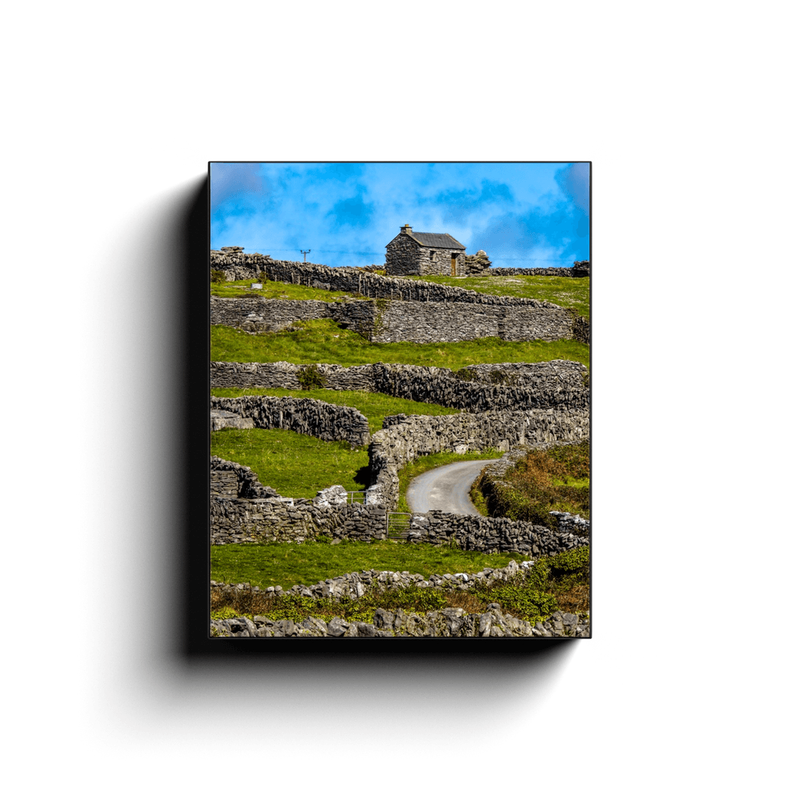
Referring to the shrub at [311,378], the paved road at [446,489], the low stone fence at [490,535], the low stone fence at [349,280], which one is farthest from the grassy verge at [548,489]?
the shrub at [311,378]

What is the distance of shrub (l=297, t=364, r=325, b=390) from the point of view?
12.3 m

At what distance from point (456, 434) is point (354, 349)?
2.06m

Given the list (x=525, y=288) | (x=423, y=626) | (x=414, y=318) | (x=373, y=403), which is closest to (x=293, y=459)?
(x=373, y=403)

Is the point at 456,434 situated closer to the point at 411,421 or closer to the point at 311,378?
the point at 411,421

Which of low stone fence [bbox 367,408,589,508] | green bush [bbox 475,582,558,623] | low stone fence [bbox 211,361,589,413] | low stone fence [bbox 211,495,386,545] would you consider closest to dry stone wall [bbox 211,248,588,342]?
low stone fence [bbox 211,361,589,413]

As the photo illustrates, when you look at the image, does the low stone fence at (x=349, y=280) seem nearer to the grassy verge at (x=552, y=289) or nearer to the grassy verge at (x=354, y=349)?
the grassy verge at (x=552, y=289)

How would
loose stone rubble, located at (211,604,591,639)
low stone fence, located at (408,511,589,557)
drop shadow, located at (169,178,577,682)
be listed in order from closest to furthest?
loose stone rubble, located at (211,604,591,639) → low stone fence, located at (408,511,589,557) → drop shadow, located at (169,178,577,682)

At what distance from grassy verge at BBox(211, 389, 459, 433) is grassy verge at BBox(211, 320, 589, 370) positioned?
461 mm

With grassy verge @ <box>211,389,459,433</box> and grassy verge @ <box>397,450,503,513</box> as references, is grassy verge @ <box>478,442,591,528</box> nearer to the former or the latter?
grassy verge @ <box>397,450,503,513</box>
